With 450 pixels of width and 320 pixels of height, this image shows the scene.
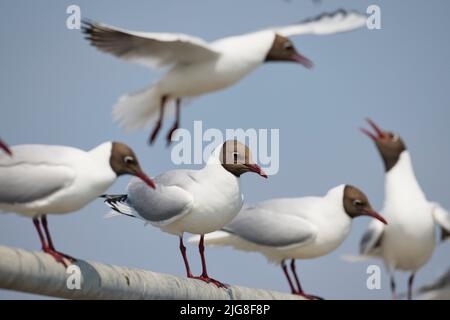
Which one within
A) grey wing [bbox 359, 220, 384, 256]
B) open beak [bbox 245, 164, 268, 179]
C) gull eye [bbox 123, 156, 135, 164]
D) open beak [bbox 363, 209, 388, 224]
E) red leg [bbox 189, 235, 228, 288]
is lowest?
red leg [bbox 189, 235, 228, 288]

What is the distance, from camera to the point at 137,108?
4.87 metres

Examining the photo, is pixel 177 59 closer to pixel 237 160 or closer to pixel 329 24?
pixel 237 160

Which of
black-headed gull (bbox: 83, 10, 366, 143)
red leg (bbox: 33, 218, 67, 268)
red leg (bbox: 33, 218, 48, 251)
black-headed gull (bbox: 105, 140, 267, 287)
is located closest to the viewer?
red leg (bbox: 33, 218, 67, 268)

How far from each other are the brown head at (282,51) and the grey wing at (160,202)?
2.28ft

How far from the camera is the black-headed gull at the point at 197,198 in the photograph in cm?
471

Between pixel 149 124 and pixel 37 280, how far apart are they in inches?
69.5

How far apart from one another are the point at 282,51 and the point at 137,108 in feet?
2.23

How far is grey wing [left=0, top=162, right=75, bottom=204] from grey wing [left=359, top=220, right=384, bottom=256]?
2584 millimetres

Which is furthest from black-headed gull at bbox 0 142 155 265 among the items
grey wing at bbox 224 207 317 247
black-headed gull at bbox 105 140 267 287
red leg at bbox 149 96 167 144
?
grey wing at bbox 224 207 317 247

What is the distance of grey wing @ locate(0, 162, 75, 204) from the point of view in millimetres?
3797

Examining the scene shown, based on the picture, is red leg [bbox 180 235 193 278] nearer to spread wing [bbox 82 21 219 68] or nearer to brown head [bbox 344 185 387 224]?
spread wing [bbox 82 21 219 68]

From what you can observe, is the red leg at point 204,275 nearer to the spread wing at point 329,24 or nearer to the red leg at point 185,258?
the red leg at point 185,258
